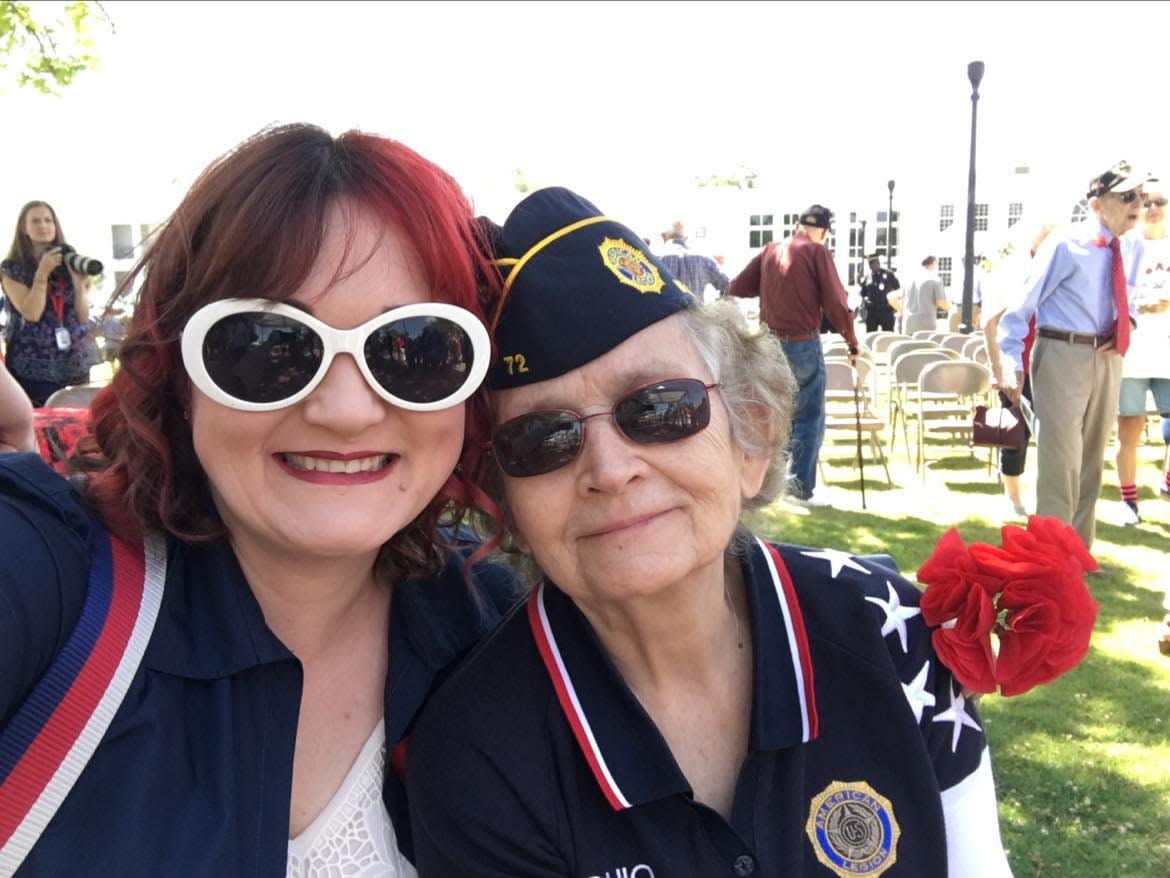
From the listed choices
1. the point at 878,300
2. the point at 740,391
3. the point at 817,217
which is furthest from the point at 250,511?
the point at 878,300

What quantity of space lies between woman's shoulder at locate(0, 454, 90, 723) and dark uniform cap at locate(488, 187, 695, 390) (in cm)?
76

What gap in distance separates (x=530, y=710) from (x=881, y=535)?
238 inches

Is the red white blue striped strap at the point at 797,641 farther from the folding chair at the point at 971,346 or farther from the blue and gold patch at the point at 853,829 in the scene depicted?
the folding chair at the point at 971,346

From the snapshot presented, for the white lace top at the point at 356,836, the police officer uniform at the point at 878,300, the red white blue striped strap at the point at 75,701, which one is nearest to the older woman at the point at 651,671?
the white lace top at the point at 356,836

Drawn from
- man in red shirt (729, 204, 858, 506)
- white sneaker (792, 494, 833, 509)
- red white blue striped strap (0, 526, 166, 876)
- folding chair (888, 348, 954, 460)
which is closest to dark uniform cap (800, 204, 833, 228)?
man in red shirt (729, 204, 858, 506)

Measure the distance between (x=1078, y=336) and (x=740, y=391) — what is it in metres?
5.01

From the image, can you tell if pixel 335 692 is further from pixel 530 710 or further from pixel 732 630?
pixel 732 630

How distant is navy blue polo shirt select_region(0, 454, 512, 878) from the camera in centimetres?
141

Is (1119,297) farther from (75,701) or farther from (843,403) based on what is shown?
(75,701)

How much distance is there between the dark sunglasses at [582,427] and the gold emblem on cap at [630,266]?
205 mm

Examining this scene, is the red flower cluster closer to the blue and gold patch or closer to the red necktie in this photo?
the blue and gold patch

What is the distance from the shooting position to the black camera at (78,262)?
20.5 feet

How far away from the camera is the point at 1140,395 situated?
24.6ft

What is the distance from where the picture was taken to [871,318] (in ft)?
62.7
